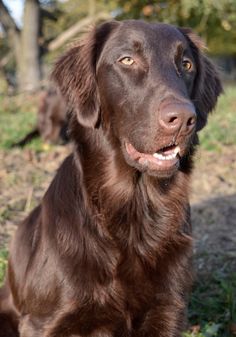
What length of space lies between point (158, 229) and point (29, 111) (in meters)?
9.53

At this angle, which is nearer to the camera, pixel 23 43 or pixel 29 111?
pixel 29 111

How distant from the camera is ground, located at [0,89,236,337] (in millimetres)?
3965

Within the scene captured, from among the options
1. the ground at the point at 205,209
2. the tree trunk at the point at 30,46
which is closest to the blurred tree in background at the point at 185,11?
the tree trunk at the point at 30,46

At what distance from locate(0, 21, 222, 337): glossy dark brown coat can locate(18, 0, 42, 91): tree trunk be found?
13.8 metres

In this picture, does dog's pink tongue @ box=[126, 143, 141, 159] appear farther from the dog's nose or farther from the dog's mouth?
the dog's nose

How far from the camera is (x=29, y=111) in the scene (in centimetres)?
1220

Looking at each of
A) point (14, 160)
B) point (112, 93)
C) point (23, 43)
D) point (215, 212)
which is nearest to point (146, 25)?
point (112, 93)

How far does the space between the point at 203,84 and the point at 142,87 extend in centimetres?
61

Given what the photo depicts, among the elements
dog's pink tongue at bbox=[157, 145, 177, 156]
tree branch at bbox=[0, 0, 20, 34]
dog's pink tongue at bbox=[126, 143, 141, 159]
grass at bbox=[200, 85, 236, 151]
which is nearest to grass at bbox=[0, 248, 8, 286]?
dog's pink tongue at bbox=[126, 143, 141, 159]

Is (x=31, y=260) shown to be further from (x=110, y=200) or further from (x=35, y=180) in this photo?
(x=35, y=180)

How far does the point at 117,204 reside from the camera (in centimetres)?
305

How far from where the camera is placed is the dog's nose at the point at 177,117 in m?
2.41

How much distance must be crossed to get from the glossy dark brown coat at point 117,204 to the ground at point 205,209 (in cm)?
50

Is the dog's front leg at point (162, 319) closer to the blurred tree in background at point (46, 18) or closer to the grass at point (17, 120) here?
the grass at point (17, 120)
